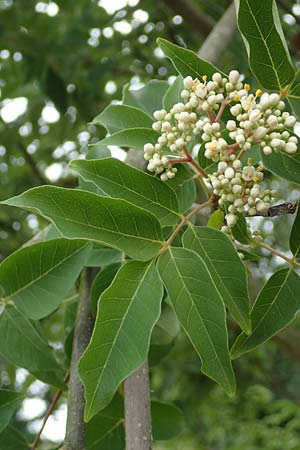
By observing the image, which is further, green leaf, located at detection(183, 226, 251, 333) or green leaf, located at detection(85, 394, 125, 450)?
green leaf, located at detection(85, 394, 125, 450)

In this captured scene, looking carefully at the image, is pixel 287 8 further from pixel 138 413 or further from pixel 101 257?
pixel 138 413

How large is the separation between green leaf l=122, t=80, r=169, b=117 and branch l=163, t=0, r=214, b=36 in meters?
1.22

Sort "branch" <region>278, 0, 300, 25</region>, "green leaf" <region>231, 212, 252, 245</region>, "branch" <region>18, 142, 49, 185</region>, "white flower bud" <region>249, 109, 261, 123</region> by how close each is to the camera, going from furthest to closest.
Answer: "branch" <region>18, 142, 49, 185</region> < "branch" <region>278, 0, 300, 25</region> < "green leaf" <region>231, 212, 252, 245</region> < "white flower bud" <region>249, 109, 261, 123</region>

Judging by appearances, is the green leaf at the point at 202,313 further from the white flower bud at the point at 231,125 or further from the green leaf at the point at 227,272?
the white flower bud at the point at 231,125

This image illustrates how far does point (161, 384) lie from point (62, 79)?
154 centimetres

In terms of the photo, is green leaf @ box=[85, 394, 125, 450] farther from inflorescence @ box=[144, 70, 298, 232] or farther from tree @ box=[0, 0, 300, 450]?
inflorescence @ box=[144, 70, 298, 232]

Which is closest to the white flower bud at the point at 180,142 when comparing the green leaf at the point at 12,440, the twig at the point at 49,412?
the twig at the point at 49,412

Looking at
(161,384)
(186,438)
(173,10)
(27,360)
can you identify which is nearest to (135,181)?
(27,360)

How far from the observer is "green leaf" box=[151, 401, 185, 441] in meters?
1.58

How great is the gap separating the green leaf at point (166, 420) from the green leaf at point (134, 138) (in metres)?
0.70

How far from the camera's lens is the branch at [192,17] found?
269 cm

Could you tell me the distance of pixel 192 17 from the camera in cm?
270

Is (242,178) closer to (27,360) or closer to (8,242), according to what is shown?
(27,360)

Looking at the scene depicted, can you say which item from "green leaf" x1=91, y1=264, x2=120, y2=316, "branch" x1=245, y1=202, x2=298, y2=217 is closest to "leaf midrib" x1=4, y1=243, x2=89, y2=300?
"green leaf" x1=91, y1=264, x2=120, y2=316
